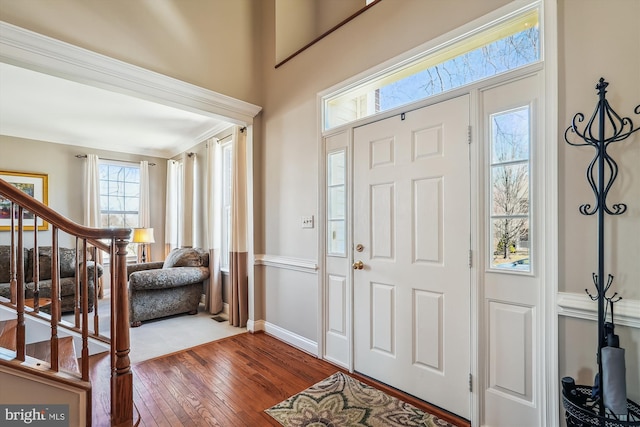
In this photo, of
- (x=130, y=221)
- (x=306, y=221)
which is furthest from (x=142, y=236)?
(x=306, y=221)

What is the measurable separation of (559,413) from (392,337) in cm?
101

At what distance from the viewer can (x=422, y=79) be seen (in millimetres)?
2219

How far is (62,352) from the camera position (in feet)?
6.89

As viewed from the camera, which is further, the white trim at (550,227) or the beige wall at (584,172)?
the white trim at (550,227)

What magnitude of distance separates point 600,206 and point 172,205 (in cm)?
607

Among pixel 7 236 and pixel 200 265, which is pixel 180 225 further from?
pixel 7 236

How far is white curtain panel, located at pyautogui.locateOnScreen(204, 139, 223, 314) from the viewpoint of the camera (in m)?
4.34

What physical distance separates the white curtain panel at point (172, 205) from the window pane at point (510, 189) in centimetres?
546

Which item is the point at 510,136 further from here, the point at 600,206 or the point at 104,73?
the point at 104,73

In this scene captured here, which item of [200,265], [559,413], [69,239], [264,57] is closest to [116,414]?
[559,413]

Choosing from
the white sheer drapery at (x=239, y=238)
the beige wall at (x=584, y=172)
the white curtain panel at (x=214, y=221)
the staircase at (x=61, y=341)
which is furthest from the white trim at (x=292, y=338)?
the beige wall at (x=584, y=172)

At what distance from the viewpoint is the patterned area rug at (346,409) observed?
1.90m

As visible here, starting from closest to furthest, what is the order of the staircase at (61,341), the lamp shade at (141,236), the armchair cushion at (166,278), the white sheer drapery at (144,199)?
the staircase at (61,341)
the armchair cushion at (166,278)
the lamp shade at (141,236)
the white sheer drapery at (144,199)

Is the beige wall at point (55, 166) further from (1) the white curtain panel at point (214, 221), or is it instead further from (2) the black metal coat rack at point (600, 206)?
(2) the black metal coat rack at point (600, 206)
